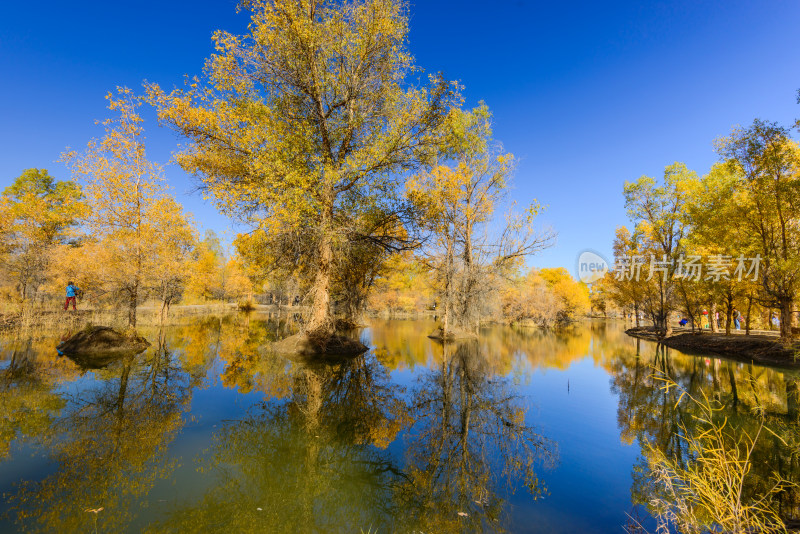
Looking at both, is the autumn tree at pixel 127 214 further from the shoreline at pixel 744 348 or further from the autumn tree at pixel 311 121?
the shoreline at pixel 744 348

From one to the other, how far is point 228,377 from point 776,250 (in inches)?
936

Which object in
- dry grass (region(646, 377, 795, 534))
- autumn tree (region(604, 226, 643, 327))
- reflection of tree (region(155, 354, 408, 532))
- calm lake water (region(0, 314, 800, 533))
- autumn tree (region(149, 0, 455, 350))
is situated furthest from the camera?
autumn tree (region(604, 226, 643, 327))

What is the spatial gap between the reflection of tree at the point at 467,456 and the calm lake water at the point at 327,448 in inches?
1.0

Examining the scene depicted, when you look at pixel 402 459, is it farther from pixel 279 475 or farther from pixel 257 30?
pixel 257 30

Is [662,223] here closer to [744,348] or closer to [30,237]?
[744,348]

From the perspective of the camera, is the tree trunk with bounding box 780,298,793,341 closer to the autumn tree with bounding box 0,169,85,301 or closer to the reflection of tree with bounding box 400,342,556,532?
the reflection of tree with bounding box 400,342,556,532

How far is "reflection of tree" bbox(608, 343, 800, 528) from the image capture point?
14.5ft

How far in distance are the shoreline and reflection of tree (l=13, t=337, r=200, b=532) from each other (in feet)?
64.5

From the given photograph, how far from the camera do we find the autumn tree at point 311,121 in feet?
36.6

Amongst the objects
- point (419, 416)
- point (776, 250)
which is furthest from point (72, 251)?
point (776, 250)

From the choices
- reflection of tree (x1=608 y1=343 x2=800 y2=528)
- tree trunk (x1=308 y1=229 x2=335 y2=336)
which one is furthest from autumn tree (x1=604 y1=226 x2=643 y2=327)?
tree trunk (x1=308 y1=229 x2=335 y2=336)

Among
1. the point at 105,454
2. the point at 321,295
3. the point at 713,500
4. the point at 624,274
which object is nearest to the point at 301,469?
the point at 105,454

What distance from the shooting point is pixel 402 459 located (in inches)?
178

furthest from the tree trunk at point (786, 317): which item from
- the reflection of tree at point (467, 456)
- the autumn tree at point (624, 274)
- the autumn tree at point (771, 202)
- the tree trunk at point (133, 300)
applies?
the tree trunk at point (133, 300)
